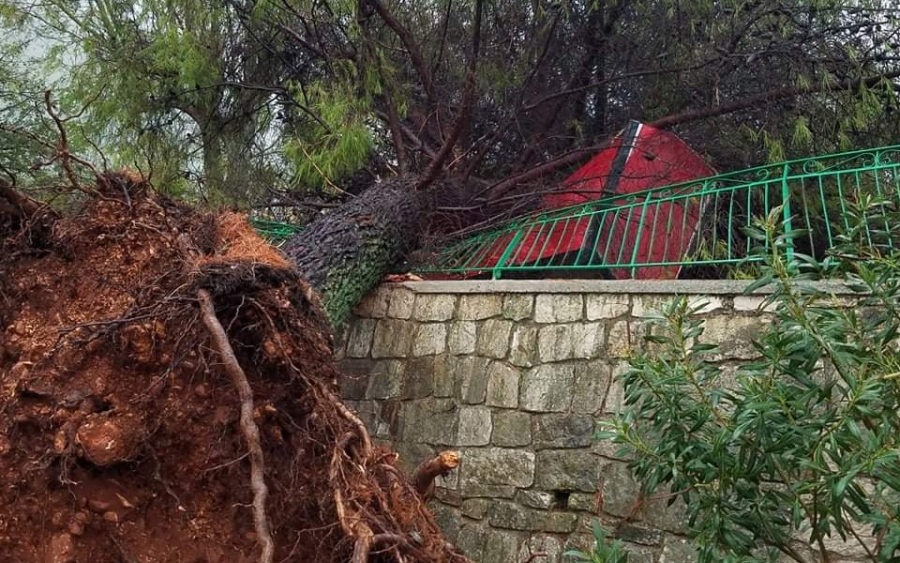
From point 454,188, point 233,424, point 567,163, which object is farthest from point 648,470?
point 567,163

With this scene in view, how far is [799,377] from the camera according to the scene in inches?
89.8

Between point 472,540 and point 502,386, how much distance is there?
821 millimetres

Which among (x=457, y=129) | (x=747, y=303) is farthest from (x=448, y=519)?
(x=457, y=129)

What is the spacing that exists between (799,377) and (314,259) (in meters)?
3.11

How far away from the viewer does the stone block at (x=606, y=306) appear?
4.17 m

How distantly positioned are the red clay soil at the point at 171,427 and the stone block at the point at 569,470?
1957mm

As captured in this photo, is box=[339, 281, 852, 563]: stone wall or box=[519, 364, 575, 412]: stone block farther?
box=[519, 364, 575, 412]: stone block

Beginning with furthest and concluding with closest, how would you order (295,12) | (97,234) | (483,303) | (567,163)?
(567,163), (295,12), (483,303), (97,234)

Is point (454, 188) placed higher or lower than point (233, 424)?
higher

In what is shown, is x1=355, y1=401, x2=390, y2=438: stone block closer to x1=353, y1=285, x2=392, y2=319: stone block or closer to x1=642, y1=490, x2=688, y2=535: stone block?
x1=353, y1=285, x2=392, y2=319: stone block

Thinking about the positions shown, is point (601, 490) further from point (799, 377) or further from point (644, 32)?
point (644, 32)

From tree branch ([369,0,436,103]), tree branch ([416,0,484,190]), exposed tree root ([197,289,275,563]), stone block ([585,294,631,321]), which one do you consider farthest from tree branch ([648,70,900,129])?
exposed tree root ([197,289,275,563])

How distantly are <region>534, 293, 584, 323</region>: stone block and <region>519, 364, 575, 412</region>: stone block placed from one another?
0.25 m

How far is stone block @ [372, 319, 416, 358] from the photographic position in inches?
197
